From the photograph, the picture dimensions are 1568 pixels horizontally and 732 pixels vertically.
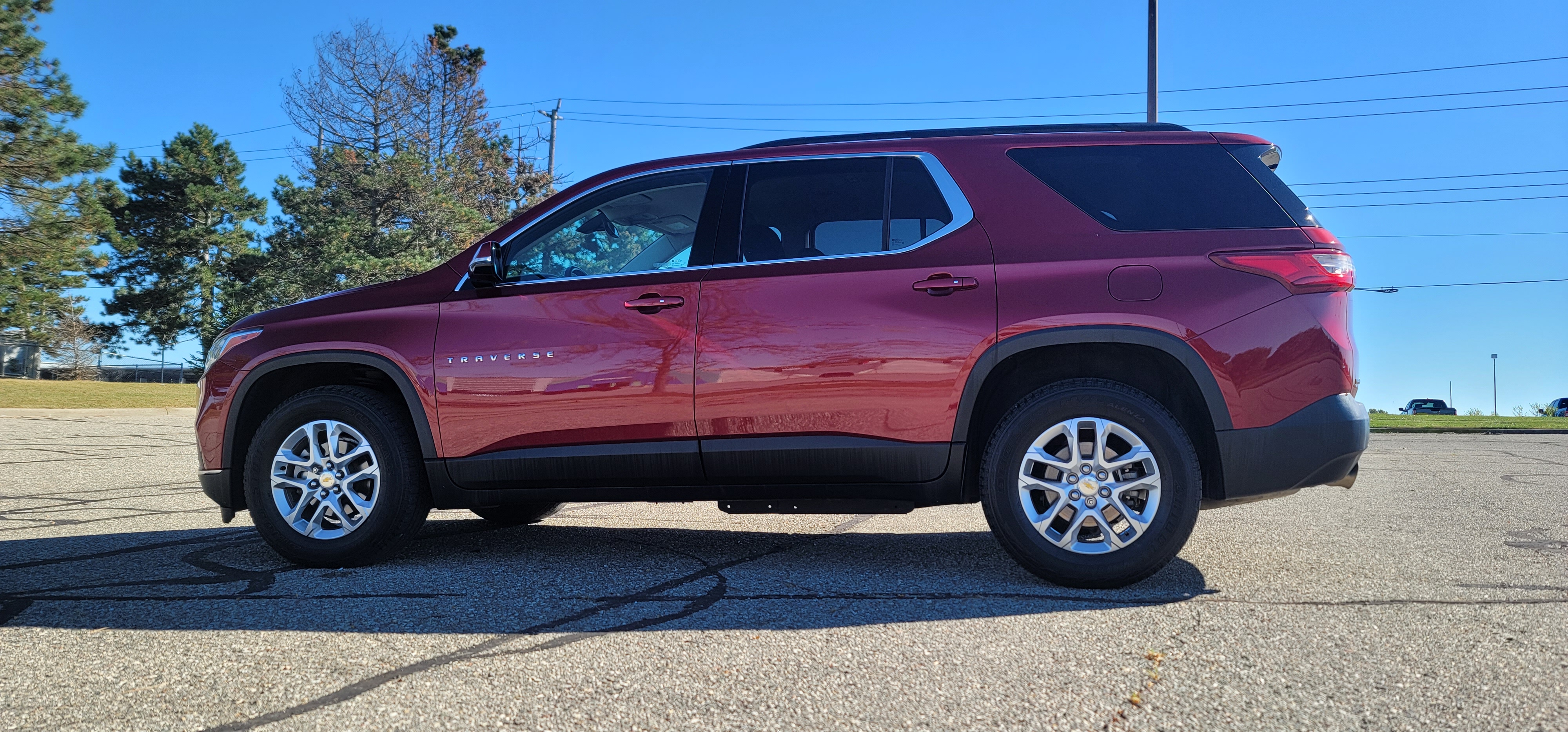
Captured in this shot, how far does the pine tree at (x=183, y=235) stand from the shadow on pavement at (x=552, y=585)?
4742cm

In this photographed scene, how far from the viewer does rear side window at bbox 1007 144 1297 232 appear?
13.6 feet

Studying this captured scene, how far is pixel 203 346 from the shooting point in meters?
50.2

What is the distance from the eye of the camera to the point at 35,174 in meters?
26.8

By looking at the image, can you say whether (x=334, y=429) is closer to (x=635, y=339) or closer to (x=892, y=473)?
(x=635, y=339)

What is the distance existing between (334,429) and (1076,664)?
3.43 meters

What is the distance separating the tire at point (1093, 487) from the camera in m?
3.95

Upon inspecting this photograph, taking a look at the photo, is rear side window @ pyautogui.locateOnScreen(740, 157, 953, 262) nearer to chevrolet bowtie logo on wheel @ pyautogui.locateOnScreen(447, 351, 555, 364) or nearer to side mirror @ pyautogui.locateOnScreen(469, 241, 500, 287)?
chevrolet bowtie logo on wheel @ pyautogui.locateOnScreen(447, 351, 555, 364)

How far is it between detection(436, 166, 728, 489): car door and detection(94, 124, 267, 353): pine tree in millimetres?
48068

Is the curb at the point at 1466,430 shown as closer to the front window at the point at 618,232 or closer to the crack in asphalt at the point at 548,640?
the front window at the point at 618,232

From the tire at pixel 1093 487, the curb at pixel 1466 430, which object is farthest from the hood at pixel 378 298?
the curb at pixel 1466 430

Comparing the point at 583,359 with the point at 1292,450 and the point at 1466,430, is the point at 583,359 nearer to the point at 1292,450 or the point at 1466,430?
the point at 1292,450

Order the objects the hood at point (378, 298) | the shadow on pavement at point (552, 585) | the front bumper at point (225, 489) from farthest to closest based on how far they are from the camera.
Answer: the front bumper at point (225, 489), the hood at point (378, 298), the shadow on pavement at point (552, 585)

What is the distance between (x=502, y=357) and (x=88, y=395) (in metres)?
30.4

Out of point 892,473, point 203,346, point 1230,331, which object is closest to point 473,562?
point 892,473
